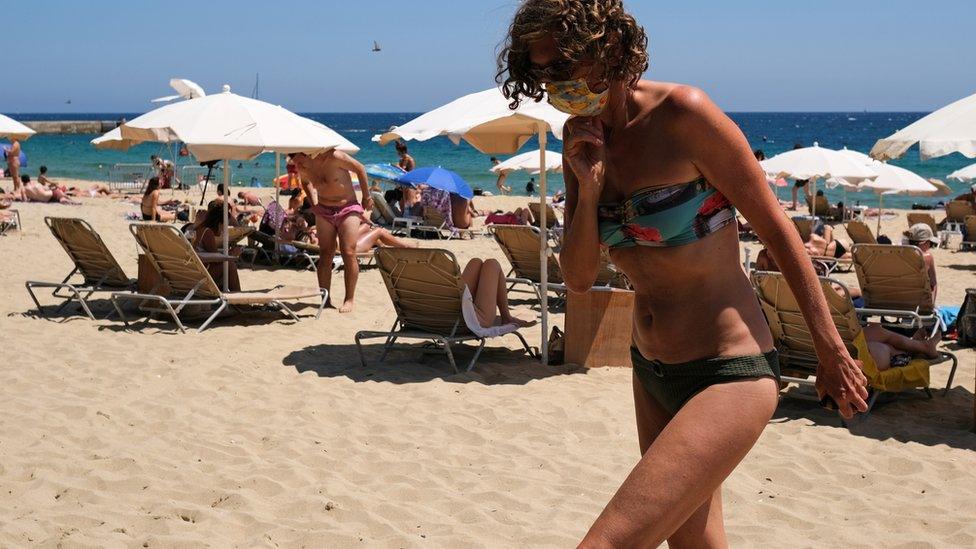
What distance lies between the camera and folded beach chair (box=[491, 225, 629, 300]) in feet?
29.2

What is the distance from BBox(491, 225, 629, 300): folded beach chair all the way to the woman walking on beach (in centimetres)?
651

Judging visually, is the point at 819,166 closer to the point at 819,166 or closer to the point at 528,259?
the point at 819,166

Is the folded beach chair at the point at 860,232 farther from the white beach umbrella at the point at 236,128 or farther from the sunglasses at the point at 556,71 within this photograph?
the sunglasses at the point at 556,71

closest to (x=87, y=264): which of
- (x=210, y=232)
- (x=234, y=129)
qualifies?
(x=210, y=232)

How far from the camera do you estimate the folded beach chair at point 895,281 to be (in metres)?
7.65

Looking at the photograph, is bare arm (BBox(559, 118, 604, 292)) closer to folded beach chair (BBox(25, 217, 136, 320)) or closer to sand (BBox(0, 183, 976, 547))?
sand (BBox(0, 183, 976, 547))

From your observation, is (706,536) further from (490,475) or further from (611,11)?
(490,475)

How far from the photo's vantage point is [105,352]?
689cm

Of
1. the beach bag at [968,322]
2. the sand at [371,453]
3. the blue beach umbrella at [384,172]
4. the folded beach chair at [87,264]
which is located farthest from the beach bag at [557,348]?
the blue beach umbrella at [384,172]

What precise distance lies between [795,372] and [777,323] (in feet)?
0.99

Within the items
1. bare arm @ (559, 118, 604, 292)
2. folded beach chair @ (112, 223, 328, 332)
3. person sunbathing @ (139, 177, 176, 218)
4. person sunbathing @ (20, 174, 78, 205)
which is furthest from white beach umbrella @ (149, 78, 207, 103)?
bare arm @ (559, 118, 604, 292)

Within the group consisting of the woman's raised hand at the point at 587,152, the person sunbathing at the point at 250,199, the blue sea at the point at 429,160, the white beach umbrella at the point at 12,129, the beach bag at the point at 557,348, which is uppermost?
the woman's raised hand at the point at 587,152

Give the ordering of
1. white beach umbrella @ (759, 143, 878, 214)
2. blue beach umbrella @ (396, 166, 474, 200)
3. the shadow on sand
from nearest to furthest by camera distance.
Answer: the shadow on sand
white beach umbrella @ (759, 143, 878, 214)
blue beach umbrella @ (396, 166, 474, 200)

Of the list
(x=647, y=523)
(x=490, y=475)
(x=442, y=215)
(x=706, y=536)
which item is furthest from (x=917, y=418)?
(x=442, y=215)
